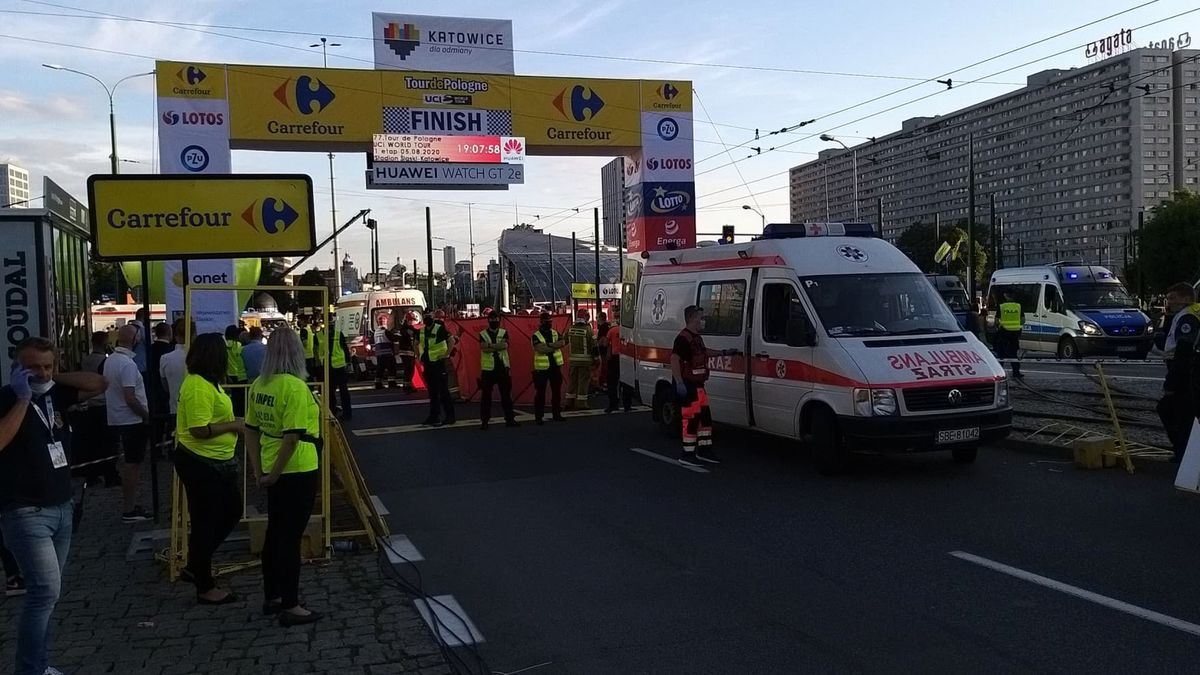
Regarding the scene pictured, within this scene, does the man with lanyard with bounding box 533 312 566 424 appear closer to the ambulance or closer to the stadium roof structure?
the ambulance

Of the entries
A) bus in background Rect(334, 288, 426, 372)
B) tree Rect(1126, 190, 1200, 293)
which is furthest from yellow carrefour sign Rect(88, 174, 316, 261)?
tree Rect(1126, 190, 1200, 293)

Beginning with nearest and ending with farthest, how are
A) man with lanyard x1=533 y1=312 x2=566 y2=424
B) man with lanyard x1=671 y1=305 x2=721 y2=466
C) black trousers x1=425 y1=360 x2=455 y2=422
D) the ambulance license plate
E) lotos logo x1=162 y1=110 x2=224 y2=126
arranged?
1. the ambulance license plate
2. man with lanyard x1=671 y1=305 x2=721 y2=466
3. man with lanyard x1=533 y1=312 x2=566 y2=424
4. black trousers x1=425 y1=360 x2=455 y2=422
5. lotos logo x1=162 y1=110 x2=224 y2=126

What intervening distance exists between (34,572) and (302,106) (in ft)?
52.4

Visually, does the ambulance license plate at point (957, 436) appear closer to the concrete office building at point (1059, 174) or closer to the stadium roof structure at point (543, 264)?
the stadium roof structure at point (543, 264)

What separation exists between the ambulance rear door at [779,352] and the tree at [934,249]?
59.0 metres

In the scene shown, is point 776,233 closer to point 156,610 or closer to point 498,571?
point 498,571

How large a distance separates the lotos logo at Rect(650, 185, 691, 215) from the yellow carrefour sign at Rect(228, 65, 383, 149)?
238 inches

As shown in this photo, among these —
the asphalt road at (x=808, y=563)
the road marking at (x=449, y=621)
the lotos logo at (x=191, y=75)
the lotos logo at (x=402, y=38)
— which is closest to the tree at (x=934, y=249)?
the lotos logo at (x=402, y=38)

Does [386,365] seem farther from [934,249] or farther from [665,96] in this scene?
[934,249]

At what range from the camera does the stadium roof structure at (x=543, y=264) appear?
9519cm

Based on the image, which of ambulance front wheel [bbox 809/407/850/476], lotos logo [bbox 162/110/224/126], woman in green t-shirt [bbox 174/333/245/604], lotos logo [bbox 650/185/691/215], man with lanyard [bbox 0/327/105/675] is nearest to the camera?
man with lanyard [bbox 0/327/105/675]

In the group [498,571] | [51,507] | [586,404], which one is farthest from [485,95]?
[51,507]

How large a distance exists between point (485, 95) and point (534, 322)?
199 inches

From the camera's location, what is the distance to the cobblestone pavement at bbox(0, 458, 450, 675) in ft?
17.0
